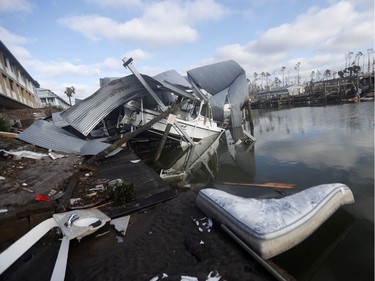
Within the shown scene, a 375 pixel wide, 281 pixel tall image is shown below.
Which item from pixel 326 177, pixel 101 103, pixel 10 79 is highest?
pixel 10 79

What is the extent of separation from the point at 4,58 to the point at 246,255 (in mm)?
33326

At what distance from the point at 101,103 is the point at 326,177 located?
1051 centimetres

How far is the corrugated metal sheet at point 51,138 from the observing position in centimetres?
992

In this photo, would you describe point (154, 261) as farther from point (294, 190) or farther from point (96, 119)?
point (96, 119)

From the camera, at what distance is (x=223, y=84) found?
64.7 ft

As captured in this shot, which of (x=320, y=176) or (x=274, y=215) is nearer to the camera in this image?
(x=274, y=215)

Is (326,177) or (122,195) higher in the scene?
(122,195)

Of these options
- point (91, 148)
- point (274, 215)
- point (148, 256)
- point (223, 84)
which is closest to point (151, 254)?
point (148, 256)

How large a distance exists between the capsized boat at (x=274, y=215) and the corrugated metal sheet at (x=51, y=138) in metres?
7.90

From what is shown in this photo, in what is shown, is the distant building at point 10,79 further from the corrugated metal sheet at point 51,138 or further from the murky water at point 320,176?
the murky water at point 320,176

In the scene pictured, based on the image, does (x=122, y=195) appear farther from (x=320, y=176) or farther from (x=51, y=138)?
(x=51, y=138)

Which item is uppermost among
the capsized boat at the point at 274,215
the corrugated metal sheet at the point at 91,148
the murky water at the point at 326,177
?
the corrugated metal sheet at the point at 91,148

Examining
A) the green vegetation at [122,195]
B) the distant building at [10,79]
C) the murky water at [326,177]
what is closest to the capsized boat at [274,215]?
the murky water at [326,177]

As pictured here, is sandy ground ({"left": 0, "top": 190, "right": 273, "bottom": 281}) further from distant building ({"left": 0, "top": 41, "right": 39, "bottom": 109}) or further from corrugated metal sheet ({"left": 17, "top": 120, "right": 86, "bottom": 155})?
distant building ({"left": 0, "top": 41, "right": 39, "bottom": 109})
